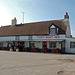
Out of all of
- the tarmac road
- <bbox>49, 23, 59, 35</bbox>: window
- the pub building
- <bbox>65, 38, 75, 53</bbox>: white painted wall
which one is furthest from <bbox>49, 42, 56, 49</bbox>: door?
the tarmac road

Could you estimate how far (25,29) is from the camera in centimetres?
2736

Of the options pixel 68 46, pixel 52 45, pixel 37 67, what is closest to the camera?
pixel 37 67

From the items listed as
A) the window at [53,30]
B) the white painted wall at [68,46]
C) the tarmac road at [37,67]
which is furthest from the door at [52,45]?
the tarmac road at [37,67]

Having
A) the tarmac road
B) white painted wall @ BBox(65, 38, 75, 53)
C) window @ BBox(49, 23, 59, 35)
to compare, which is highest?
window @ BBox(49, 23, 59, 35)

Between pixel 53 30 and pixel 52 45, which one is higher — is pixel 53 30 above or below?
above

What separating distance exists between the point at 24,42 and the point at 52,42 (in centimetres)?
688

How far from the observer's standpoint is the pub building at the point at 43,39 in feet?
70.1

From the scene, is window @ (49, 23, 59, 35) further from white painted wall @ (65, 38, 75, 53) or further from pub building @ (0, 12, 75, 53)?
white painted wall @ (65, 38, 75, 53)

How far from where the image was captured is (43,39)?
2247cm

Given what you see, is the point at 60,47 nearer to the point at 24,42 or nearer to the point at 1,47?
the point at 24,42

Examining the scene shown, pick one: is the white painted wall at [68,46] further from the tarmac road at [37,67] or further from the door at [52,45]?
the tarmac road at [37,67]

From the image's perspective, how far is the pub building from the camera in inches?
842

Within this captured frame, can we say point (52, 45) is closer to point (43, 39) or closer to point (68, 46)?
point (43, 39)

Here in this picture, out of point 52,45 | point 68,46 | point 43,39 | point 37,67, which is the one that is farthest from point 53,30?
point 37,67
